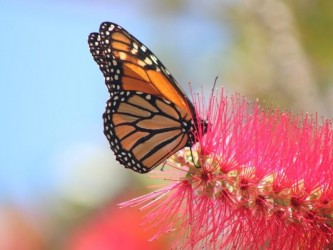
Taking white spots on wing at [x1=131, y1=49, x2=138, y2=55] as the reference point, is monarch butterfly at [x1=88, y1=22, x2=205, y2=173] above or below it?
below

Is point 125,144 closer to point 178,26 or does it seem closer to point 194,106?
point 194,106

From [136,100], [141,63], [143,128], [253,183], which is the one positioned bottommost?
[253,183]

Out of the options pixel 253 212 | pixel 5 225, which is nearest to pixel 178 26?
pixel 5 225

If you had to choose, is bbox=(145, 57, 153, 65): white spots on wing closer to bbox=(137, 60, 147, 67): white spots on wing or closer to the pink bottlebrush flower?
bbox=(137, 60, 147, 67): white spots on wing

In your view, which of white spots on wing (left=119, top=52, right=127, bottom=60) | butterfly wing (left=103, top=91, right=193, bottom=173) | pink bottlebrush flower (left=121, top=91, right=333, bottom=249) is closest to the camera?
pink bottlebrush flower (left=121, top=91, right=333, bottom=249)

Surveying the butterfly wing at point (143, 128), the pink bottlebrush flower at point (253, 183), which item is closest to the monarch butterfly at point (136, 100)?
the butterfly wing at point (143, 128)

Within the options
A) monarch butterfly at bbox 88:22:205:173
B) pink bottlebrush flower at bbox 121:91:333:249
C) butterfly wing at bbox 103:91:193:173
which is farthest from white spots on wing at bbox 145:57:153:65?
pink bottlebrush flower at bbox 121:91:333:249

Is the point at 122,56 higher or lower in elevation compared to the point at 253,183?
higher

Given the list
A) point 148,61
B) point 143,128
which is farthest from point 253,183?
point 148,61

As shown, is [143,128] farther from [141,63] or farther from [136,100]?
[141,63]
